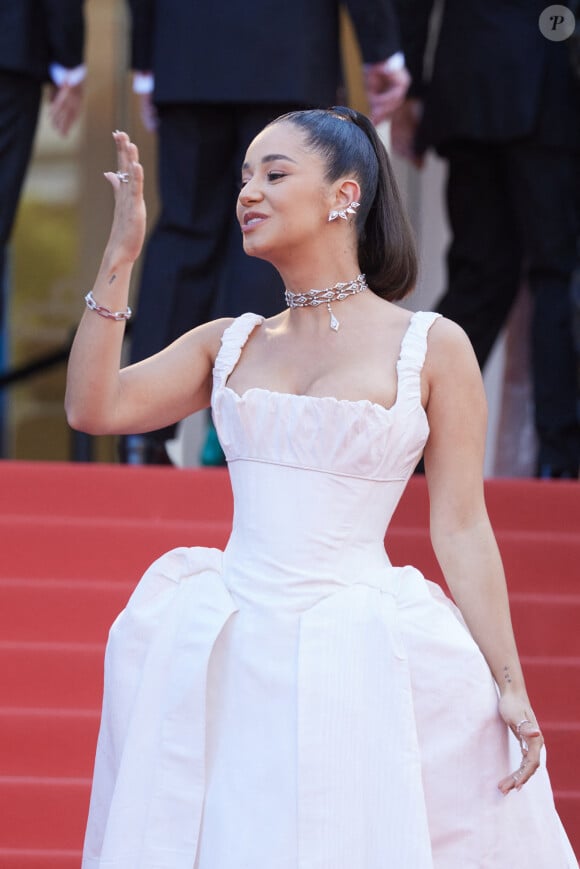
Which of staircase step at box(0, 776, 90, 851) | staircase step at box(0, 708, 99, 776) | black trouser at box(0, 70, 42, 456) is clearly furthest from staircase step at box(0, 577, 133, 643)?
black trouser at box(0, 70, 42, 456)

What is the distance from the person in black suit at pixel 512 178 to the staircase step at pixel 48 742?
1901mm

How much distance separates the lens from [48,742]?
344cm

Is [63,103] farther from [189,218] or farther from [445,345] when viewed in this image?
[445,345]

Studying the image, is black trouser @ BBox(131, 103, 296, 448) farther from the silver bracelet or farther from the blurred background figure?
the silver bracelet

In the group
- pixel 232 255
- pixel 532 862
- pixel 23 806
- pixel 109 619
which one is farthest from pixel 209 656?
pixel 232 255

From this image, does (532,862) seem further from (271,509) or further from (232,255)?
(232,255)

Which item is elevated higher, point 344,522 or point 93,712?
point 344,522

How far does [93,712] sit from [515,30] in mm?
2569

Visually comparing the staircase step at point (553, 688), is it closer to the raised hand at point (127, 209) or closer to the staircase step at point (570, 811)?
the staircase step at point (570, 811)

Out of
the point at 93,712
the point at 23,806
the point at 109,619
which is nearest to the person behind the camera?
the point at 23,806

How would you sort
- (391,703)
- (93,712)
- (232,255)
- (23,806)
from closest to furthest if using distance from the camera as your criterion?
(391,703)
(23,806)
(93,712)
(232,255)

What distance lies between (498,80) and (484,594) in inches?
108

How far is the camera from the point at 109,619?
12.4 ft

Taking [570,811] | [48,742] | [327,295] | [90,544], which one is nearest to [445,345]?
[327,295]
